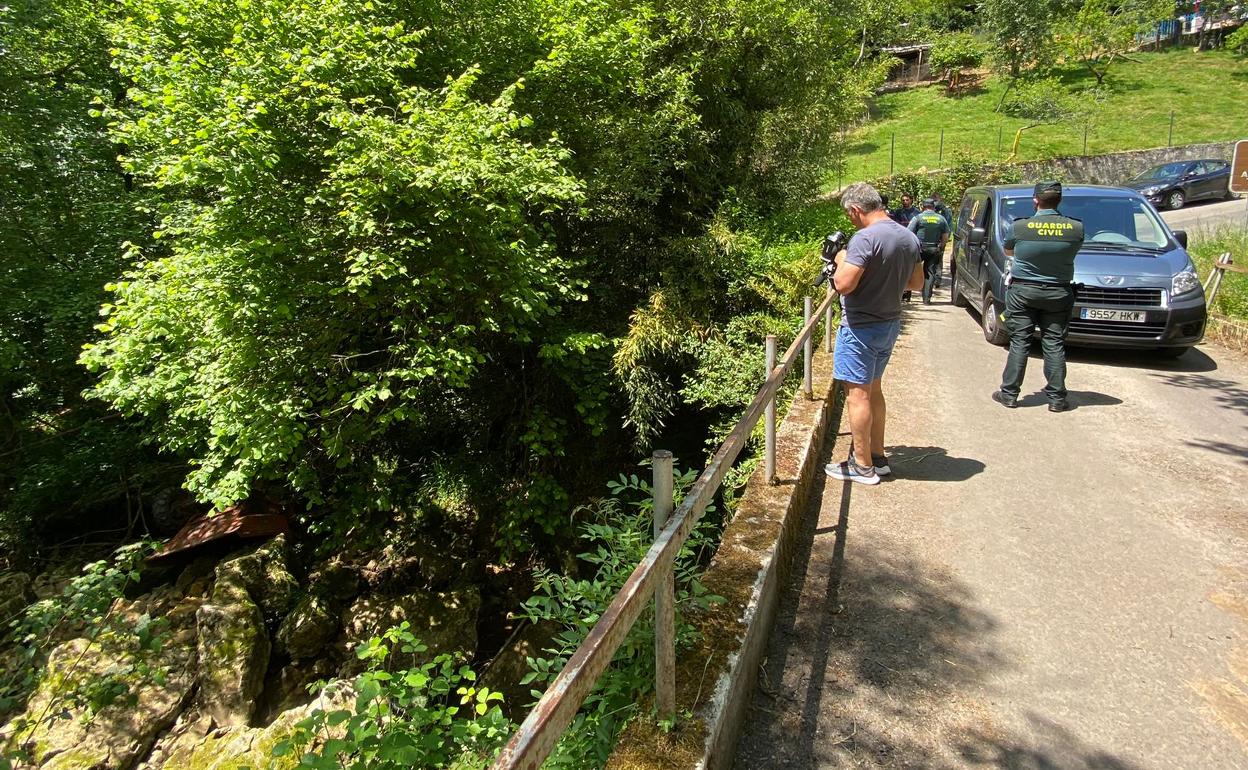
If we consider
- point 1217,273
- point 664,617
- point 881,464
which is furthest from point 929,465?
point 1217,273

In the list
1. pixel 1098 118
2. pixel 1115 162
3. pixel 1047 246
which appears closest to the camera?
pixel 1047 246

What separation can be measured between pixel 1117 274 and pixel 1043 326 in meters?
2.06

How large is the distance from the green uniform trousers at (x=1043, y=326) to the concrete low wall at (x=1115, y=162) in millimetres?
25940

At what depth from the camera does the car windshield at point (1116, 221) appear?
800 cm

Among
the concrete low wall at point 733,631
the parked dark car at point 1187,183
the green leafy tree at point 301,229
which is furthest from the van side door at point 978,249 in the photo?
the parked dark car at point 1187,183

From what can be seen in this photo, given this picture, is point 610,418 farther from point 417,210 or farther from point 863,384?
point 863,384

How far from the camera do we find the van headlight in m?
7.21

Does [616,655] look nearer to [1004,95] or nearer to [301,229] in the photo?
[301,229]

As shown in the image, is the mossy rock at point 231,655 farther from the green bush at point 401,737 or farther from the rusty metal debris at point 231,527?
the green bush at point 401,737

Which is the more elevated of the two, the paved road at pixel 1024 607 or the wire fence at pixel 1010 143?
the wire fence at pixel 1010 143

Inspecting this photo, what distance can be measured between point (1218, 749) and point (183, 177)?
26.0 feet

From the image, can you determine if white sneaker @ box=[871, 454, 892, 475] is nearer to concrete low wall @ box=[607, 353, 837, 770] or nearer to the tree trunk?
concrete low wall @ box=[607, 353, 837, 770]

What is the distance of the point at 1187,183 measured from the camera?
Result: 75.3ft

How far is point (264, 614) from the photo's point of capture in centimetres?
850
